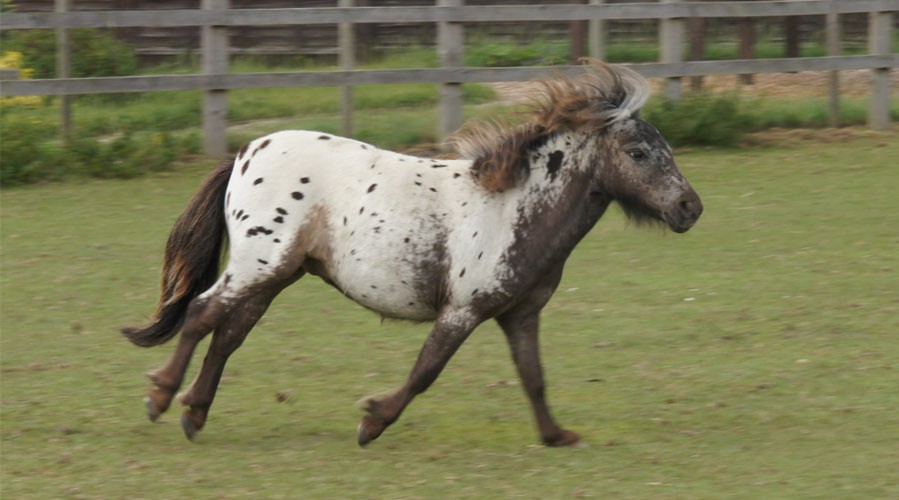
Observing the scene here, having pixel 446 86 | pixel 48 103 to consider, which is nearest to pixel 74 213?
pixel 48 103

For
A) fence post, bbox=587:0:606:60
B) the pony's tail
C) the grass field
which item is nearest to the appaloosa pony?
the pony's tail

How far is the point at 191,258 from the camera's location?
6.27 meters

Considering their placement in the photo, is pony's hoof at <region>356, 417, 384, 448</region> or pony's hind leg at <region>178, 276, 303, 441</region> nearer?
pony's hoof at <region>356, 417, 384, 448</region>

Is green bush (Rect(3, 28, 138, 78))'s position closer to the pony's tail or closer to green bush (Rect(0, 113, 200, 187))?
green bush (Rect(0, 113, 200, 187))

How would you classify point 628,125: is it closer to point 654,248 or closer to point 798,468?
point 798,468

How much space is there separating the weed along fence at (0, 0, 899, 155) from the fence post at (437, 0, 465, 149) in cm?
1

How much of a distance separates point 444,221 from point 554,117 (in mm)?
719

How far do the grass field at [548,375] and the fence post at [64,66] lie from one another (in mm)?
1612

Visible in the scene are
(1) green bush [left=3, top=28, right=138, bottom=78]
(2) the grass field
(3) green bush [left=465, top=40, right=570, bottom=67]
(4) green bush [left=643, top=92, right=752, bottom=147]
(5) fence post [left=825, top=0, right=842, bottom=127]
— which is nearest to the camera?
(2) the grass field

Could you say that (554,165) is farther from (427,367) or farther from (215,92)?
(215,92)

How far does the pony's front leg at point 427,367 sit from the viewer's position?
5.77 metres

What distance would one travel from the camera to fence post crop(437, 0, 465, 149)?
13281 millimetres

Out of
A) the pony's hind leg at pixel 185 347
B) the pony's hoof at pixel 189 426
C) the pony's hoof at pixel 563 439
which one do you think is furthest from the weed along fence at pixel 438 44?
the pony's hoof at pixel 563 439

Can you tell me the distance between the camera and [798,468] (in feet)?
18.2
